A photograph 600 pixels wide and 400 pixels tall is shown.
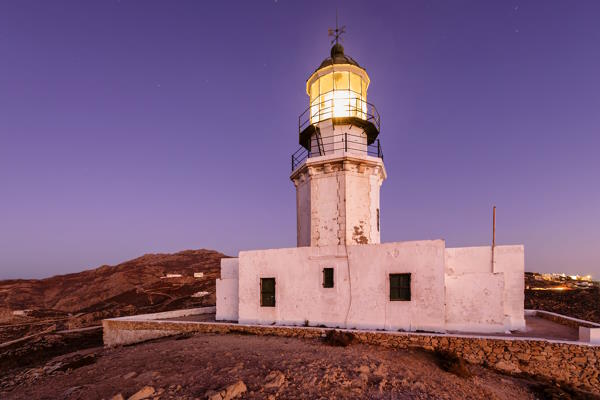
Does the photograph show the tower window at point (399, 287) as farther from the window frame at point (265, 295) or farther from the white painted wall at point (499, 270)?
the window frame at point (265, 295)

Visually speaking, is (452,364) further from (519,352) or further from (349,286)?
(349,286)

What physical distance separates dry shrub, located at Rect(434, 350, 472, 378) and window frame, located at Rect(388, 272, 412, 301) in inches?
88.6

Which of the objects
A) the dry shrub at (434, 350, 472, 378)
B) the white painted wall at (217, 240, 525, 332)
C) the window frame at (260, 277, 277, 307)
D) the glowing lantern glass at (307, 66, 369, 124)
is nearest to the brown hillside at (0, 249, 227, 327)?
the window frame at (260, 277, 277, 307)

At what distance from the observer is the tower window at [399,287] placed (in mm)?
11359

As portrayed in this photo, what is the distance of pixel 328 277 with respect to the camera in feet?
41.3

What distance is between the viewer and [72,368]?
11.5 meters

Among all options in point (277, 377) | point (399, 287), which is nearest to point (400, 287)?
point (399, 287)

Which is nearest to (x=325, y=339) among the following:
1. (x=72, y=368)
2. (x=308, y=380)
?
(x=308, y=380)

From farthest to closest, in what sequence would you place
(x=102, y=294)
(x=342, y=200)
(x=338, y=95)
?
1. (x=102, y=294)
2. (x=338, y=95)
3. (x=342, y=200)

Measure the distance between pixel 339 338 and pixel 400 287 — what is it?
10.2ft

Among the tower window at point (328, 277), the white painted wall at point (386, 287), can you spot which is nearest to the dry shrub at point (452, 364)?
the white painted wall at point (386, 287)

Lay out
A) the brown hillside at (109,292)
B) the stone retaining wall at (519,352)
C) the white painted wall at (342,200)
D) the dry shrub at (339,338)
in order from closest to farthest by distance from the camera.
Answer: the stone retaining wall at (519,352) < the dry shrub at (339,338) < the white painted wall at (342,200) < the brown hillside at (109,292)

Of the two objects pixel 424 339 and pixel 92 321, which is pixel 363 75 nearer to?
pixel 424 339

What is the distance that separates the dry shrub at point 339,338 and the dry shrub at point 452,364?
2.89 metres
